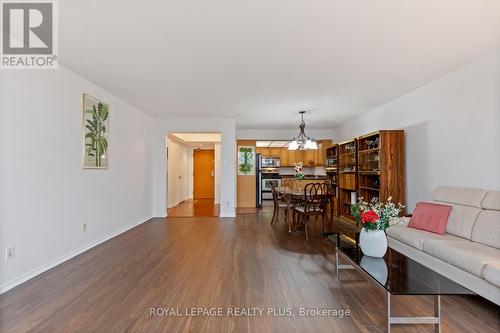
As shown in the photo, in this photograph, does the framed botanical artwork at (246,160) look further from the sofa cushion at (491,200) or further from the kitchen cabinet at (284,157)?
the sofa cushion at (491,200)

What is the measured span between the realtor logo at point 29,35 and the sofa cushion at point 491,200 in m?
4.40

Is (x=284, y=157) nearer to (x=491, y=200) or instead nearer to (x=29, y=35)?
(x=491, y=200)

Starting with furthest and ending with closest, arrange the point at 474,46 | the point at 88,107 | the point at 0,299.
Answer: the point at 88,107 → the point at 474,46 → the point at 0,299

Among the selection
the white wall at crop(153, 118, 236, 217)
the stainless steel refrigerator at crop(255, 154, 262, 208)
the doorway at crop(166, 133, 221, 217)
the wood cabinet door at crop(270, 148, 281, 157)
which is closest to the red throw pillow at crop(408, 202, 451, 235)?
the white wall at crop(153, 118, 236, 217)

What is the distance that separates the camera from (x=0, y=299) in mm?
2271

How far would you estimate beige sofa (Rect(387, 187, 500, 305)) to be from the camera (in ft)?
6.80

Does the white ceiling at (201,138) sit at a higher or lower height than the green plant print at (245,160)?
higher

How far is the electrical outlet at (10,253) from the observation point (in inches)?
96.6

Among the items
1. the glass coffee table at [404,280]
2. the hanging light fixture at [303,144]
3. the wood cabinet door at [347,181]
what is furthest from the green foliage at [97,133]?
the wood cabinet door at [347,181]

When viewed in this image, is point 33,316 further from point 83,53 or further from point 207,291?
point 83,53

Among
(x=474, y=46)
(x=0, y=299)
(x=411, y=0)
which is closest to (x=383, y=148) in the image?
(x=474, y=46)

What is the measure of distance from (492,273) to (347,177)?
13.4 feet

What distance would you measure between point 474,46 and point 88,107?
15.9 ft

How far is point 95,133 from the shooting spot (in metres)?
3.93
